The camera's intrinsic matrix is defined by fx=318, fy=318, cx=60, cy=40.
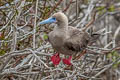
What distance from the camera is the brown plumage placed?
18.7 ft

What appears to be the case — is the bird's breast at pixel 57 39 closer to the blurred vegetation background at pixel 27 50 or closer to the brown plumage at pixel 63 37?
the brown plumage at pixel 63 37

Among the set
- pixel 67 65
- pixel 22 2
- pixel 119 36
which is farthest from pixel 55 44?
pixel 119 36

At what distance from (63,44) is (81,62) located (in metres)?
0.56

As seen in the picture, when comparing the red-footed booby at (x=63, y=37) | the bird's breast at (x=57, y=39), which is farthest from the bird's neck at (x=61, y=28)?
the bird's breast at (x=57, y=39)

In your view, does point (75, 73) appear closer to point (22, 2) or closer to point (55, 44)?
point (55, 44)

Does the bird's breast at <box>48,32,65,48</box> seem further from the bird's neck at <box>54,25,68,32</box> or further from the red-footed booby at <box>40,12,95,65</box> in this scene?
the bird's neck at <box>54,25,68,32</box>

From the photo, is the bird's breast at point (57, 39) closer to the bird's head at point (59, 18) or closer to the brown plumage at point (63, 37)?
the brown plumage at point (63, 37)

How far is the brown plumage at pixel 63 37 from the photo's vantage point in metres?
5.70

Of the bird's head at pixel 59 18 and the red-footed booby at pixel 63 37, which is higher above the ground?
the bird's head at pixel 59 18

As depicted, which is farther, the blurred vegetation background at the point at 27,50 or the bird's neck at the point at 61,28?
the bird's neck at the point at 61,28

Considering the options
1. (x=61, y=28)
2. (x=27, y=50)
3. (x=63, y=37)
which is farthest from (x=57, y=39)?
(x=27, y=50)

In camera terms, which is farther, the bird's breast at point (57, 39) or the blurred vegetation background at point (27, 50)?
the bird's breast at point (57, 39)

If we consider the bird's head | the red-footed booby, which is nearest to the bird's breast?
the red-footed booby

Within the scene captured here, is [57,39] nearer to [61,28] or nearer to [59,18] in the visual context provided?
[61,28]
